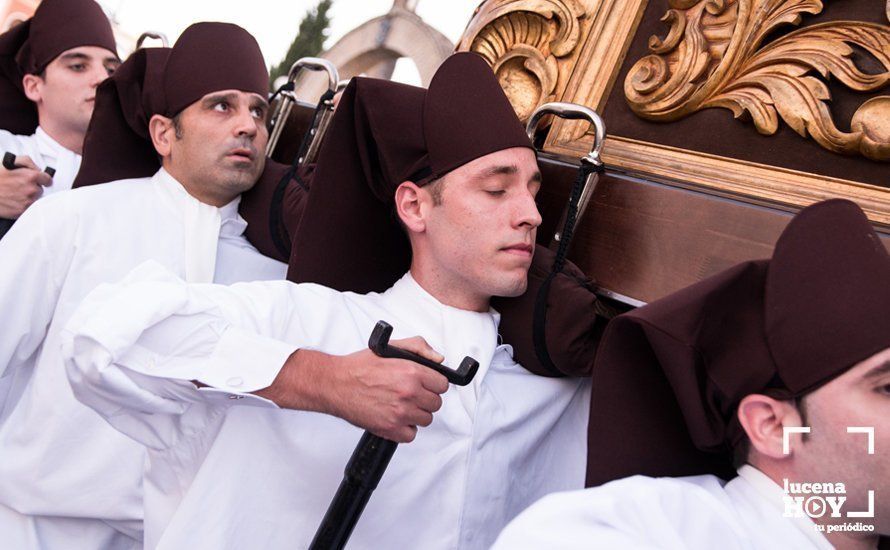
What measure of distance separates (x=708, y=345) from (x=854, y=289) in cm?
23

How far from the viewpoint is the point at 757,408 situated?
4.76ft

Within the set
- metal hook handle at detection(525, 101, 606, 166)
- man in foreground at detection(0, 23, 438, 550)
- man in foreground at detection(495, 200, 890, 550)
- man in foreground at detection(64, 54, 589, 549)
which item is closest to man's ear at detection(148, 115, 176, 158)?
man in foreground at detection(0, 23, 438, 550)

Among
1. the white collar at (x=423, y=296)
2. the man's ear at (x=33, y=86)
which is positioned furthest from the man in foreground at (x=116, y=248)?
the man's ear at (x=33, y=86)

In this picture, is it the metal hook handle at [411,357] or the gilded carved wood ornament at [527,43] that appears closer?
the metal hook handle at [411,357]

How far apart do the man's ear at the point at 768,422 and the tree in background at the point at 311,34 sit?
18493 mm

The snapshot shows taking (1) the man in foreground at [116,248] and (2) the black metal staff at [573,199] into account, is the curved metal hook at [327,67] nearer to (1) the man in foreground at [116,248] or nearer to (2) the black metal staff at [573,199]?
(1) the man in foreground at [116,248]

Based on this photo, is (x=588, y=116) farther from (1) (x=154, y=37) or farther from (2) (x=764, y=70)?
(1) (x=154, y=37)

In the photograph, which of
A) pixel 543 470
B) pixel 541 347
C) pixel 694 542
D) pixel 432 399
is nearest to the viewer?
pixel 694 542

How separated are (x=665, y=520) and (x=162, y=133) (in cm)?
204

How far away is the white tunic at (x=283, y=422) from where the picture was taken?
67.1 inches

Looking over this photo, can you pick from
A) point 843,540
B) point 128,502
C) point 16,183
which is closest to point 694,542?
point 843,540

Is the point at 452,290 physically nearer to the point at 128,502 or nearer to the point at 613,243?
the point at 613,243

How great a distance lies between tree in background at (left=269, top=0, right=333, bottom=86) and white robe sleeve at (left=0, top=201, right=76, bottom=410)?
17112 millimetres

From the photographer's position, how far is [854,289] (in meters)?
1.36
